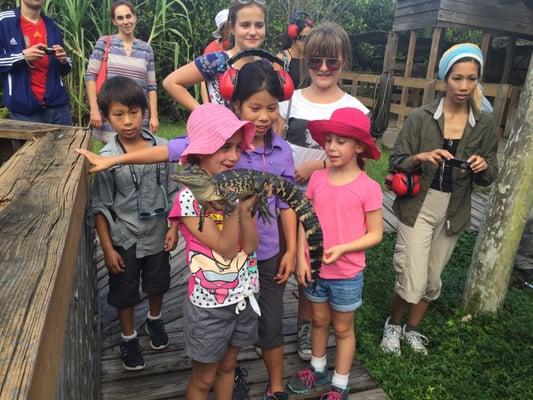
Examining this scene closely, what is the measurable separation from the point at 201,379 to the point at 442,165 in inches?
81.0

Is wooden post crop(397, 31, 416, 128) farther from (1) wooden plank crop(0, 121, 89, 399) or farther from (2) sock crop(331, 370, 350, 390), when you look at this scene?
(1) wooden plank crop(0, 121, 89, 399)

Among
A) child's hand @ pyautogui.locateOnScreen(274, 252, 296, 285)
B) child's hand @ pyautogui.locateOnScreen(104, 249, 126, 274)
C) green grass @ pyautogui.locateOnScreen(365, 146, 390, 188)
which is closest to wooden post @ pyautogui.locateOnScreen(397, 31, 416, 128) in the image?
green grass @ pyautogui.locateOnScreen(365, 146, 390, 188)

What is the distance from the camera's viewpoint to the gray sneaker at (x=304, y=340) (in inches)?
121

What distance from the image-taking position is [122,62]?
188 inches

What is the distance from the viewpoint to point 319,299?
2615mm

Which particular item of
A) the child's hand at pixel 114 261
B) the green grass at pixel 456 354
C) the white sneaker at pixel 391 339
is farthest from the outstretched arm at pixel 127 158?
the white sneaker at pixel 391 339

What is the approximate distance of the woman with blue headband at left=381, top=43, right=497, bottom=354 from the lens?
2.85 meters

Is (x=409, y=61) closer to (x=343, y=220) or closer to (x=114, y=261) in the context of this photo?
(x=343, y=220)

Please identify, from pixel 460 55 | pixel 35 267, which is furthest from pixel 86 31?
pixel 35 267

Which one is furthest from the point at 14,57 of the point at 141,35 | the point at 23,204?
the point at 141,35

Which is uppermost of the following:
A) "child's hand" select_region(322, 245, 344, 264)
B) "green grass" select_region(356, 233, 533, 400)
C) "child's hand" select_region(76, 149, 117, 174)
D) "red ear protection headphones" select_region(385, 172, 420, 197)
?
"child's hand" select_region(76, 149, 117, 174)

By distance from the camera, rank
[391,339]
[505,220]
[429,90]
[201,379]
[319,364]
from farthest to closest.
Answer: [429,90], [505,220], [391,339], [319,364], [201,379]

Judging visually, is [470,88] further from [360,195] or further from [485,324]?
[485,324]

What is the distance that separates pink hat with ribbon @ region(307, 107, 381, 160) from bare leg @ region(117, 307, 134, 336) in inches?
62.9
